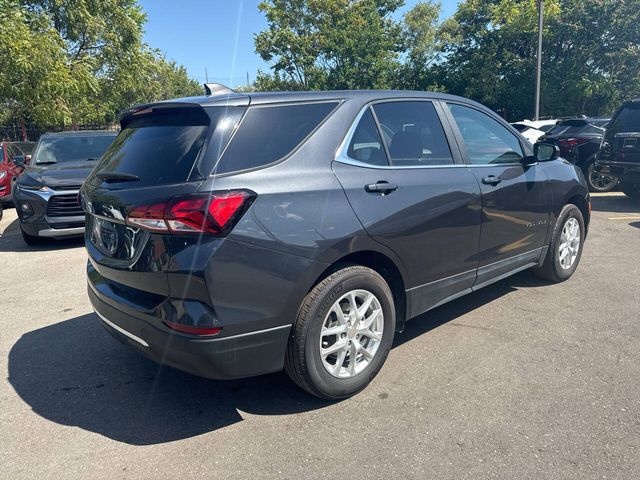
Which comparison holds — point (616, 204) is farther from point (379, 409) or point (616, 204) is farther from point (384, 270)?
point (379, 409)

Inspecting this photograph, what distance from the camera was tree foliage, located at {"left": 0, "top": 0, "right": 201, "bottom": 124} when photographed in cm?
1467

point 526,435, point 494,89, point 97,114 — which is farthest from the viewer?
point 494,89

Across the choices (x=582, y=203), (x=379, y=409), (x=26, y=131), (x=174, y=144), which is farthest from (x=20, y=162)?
(x=26, y=131)

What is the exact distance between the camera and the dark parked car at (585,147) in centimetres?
1072

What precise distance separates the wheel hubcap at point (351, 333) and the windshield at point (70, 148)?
6815mm

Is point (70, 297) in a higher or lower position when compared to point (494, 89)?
lower

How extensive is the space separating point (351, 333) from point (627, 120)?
334 inches

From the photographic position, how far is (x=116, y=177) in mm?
2969

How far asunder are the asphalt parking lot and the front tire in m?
0.17

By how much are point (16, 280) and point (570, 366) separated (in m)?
5.76

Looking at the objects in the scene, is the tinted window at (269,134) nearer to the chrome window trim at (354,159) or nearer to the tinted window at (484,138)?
the chrome window trim at (354,159)

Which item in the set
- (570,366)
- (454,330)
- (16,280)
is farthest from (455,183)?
(16,280)

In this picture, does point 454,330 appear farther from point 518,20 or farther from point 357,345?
point 518,20

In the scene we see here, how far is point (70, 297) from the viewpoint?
513 cm
